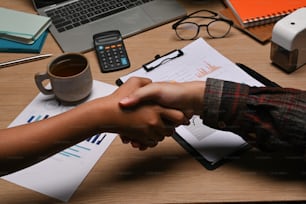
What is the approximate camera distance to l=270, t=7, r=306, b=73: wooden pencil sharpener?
0.93 metres

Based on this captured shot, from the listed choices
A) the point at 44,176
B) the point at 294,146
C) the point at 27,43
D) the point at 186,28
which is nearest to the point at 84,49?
the point at 27,43

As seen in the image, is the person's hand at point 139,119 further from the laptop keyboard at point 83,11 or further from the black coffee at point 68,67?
the laptop keyboard at point 83,11

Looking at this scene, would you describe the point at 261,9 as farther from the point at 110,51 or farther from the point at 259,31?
the point at 110,51

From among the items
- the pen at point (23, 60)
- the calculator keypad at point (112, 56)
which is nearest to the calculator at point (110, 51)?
the calculator keypad at point (112, 56)

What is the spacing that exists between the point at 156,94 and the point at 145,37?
0.33 m

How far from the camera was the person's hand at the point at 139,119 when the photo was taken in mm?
785

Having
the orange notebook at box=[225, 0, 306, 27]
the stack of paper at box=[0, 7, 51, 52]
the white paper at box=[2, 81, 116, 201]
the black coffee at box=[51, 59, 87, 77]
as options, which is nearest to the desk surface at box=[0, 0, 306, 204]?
the white paper at box=[2, 81, 116, 201]

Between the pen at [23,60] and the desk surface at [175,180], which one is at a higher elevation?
the pen at [23,60]

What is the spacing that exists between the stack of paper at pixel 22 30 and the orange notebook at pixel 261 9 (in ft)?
1.48

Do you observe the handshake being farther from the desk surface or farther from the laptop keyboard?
the laptop keyboard

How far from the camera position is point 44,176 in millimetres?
818

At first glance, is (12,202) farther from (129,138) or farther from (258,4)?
(258,4)

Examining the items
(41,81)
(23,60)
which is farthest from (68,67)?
(23,60)

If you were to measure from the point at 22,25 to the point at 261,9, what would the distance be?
56cm
